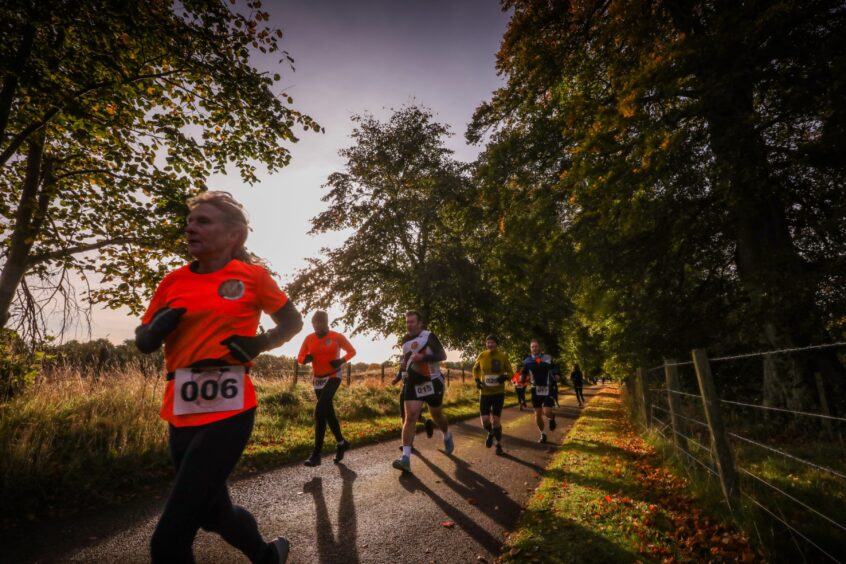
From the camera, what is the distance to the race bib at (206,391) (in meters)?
A: 1.83

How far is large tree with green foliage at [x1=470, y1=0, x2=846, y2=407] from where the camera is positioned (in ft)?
20.3

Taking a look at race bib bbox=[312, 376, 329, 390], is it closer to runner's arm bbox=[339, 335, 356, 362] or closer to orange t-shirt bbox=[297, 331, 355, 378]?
orange t-shirt bbox=[297, 331, 355, 378]

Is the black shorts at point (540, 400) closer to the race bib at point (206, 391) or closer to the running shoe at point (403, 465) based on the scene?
the running shoe at point (403, 465)

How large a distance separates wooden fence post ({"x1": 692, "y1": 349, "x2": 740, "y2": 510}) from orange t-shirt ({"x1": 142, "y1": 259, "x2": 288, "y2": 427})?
4117 millimetres

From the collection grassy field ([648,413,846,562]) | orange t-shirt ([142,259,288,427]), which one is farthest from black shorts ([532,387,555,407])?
orange t-shirt ([142,259,288,427])

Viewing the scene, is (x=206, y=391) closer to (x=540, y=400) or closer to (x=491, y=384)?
(x=491, y=384)

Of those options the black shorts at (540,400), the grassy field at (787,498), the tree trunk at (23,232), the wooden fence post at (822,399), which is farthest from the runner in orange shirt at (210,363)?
the wooden fence post at (822,399)

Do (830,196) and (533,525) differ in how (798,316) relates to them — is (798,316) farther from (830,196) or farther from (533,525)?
(533,525)

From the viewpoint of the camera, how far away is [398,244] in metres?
20.0

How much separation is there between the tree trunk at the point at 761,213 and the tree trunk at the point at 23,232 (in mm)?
10612

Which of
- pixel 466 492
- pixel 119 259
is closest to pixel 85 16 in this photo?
pixel 119 259

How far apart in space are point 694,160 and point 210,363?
9433 millimetres

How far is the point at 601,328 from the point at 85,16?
713 inches

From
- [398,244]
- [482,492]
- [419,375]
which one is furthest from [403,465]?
[398,244]
